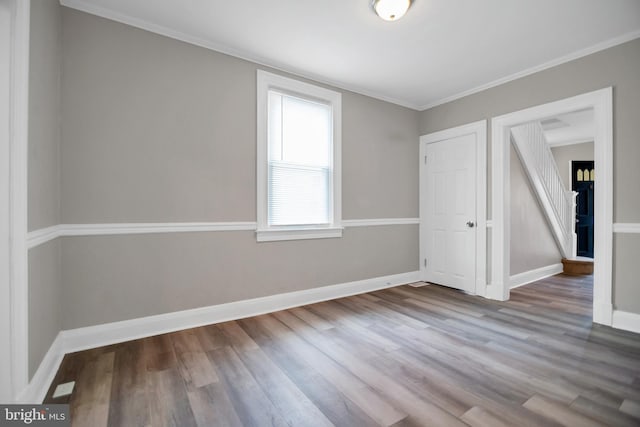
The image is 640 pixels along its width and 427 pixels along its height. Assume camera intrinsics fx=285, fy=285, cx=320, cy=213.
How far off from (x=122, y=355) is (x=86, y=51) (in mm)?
2366

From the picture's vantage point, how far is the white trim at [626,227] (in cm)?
256

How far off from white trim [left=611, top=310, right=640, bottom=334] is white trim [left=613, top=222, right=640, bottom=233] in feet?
2.44

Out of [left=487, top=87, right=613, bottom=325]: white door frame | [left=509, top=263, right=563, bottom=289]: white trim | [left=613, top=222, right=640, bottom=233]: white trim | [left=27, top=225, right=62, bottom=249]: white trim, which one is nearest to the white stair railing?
[left=509, top=263, right=563, bottom=289]: white trim

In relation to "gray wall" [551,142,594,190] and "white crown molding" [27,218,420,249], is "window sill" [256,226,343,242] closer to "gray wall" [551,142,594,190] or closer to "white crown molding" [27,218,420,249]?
"white crown molding" [27,218,420,249]

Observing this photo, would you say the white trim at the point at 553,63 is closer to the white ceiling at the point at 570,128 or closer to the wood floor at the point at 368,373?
the white ceiling at the point at 570,128

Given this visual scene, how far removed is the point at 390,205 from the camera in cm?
413

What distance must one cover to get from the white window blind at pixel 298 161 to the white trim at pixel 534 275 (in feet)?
9.54

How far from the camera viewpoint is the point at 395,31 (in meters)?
2.55

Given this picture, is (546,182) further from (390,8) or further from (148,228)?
(148,228)

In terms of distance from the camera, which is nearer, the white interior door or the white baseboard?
the white baseboard

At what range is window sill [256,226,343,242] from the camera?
3.04 meters

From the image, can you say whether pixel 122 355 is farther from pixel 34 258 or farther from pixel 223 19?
pixel 223 19

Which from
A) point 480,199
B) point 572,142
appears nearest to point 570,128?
point 572,142

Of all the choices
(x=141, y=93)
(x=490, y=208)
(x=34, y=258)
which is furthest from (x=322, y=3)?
→ (x=490, y=208)
